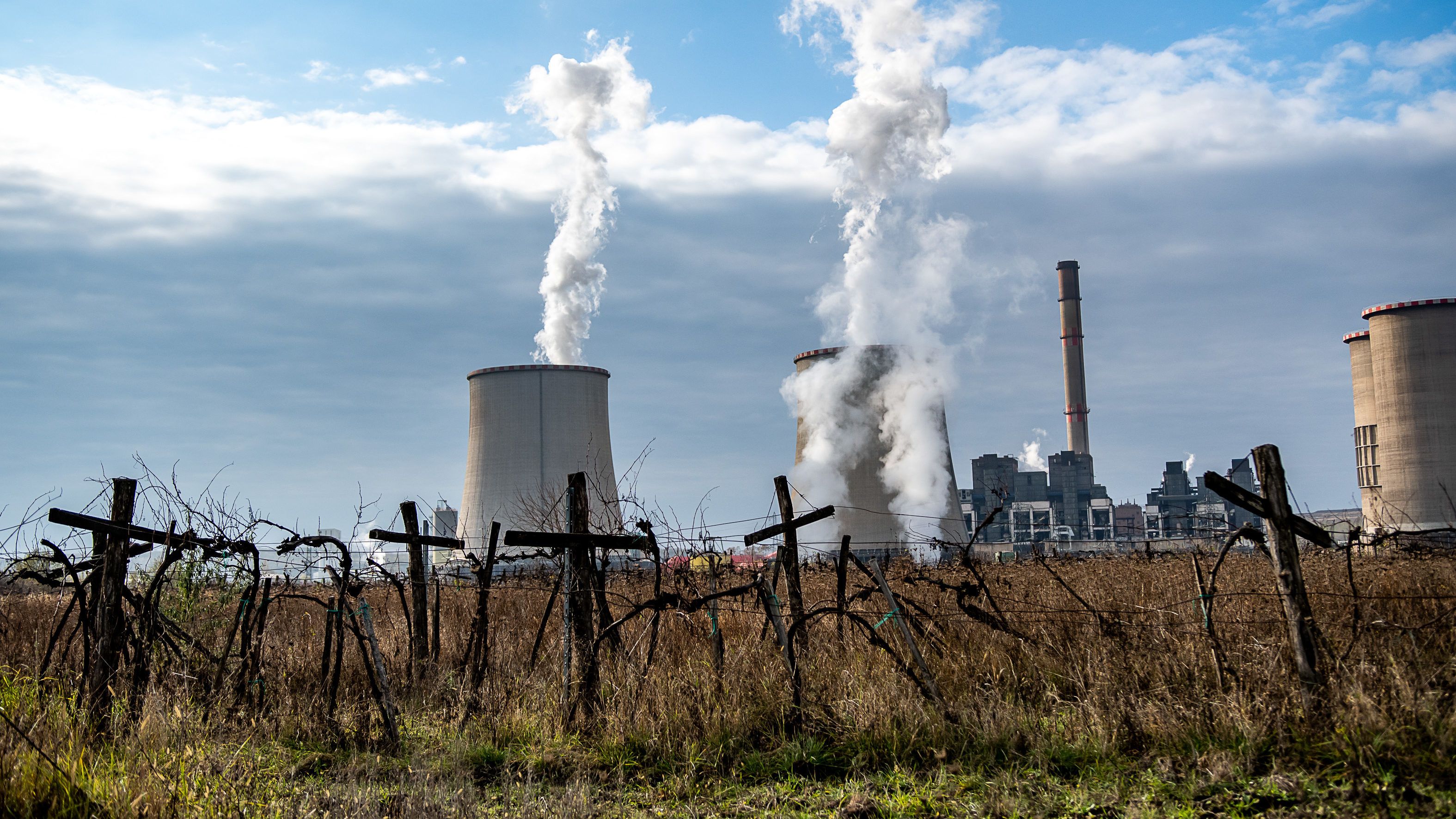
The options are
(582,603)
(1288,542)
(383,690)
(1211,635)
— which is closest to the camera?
(1288,542)

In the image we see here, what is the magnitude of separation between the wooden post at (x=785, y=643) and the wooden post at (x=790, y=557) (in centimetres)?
12

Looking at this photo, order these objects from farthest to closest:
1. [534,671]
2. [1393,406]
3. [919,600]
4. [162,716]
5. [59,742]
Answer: [1393,406] → [919,600] → [534,671] → [162,716] → [59,742]

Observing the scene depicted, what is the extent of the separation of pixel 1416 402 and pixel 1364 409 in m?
3.97

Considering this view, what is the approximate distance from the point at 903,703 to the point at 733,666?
0.95 m

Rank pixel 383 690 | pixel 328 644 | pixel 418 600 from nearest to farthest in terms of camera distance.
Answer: pixel 383 690 → pixel 328 644 → pixel 418 600

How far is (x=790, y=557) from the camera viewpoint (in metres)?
5.26

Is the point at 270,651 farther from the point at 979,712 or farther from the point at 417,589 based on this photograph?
the point at 979,712

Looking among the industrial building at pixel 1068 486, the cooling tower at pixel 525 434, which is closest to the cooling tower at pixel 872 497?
the cooling tower at pixel 525 434

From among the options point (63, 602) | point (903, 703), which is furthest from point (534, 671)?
point (63, 602)

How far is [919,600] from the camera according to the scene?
776 cm

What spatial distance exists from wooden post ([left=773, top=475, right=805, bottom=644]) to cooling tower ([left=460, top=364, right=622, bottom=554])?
18076 millimetres

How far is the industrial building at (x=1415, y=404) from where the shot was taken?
2777 centimetres

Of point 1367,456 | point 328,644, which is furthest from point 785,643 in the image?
point 1367,456

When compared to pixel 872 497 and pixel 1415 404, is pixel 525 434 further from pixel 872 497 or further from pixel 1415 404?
pixel 1415 404
